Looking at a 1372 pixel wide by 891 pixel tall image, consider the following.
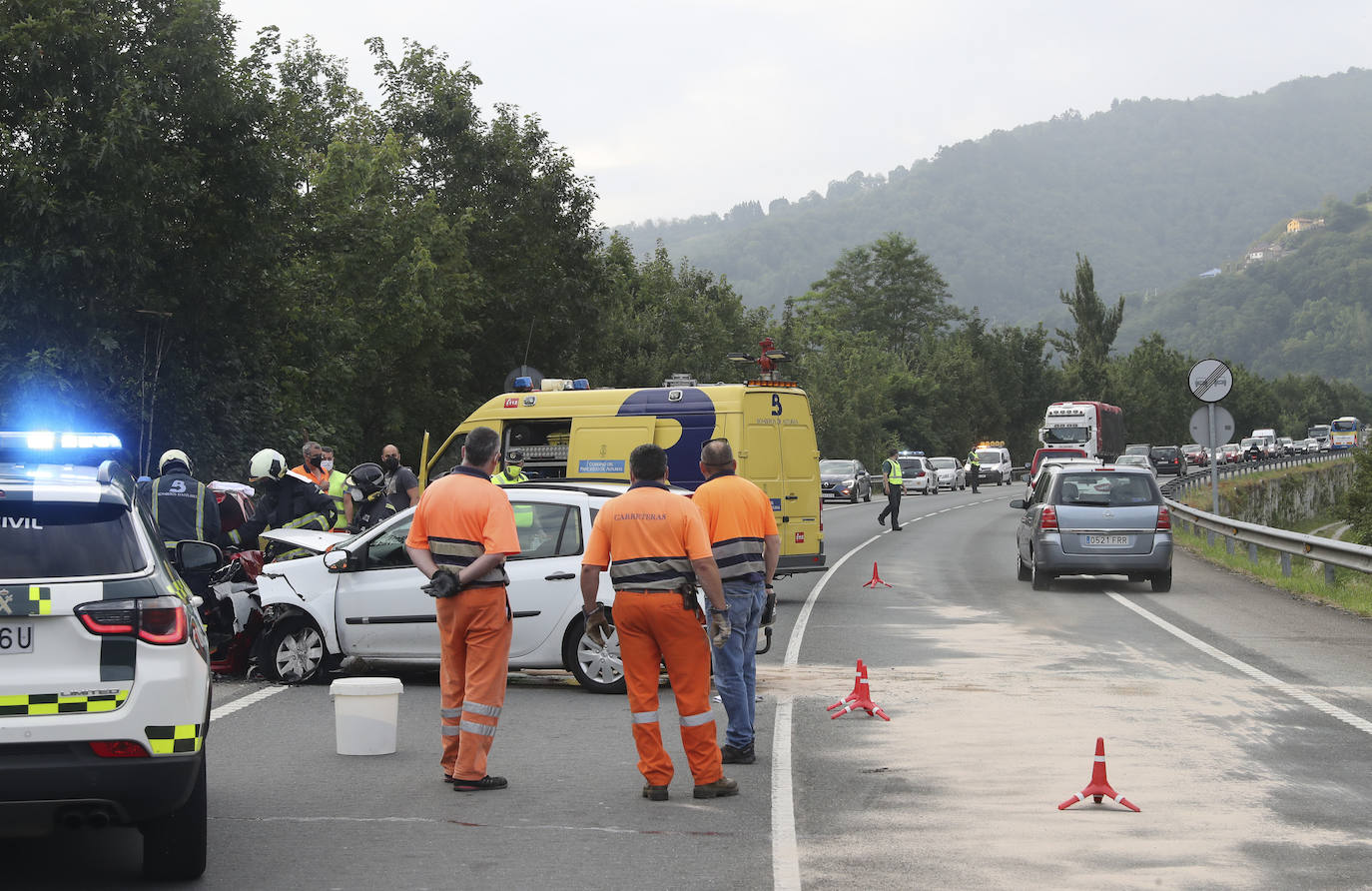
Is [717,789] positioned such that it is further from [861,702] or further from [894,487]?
[894,487]

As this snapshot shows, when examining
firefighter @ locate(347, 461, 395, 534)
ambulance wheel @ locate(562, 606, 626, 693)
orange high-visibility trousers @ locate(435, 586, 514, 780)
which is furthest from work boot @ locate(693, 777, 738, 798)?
firefighter @ locate(347, 461, 395, 534)

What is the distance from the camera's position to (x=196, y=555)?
23.3 feet

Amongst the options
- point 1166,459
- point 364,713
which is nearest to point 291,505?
point 364,713

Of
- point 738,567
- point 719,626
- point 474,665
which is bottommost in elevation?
point 474,665

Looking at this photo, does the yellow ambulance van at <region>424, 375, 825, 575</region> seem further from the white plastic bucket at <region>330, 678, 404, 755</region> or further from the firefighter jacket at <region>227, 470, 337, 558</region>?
the white plastic bucket at <region>330, 678, 404, 755</region>

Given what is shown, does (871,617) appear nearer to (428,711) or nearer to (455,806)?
(428,711)

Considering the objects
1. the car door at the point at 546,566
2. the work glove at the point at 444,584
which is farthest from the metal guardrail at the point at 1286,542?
the work glove at the point at 444,584

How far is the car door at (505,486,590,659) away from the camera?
11.5 metres

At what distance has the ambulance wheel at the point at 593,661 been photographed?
452 inches

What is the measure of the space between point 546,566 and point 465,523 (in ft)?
12.2

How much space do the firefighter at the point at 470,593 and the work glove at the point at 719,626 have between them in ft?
3.39

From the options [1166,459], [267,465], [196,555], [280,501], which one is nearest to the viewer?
[196,555]

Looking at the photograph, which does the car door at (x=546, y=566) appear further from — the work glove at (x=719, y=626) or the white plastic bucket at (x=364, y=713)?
the work glove at (x=719, y=626)

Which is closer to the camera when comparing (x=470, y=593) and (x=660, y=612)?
(x=660, y=612)
